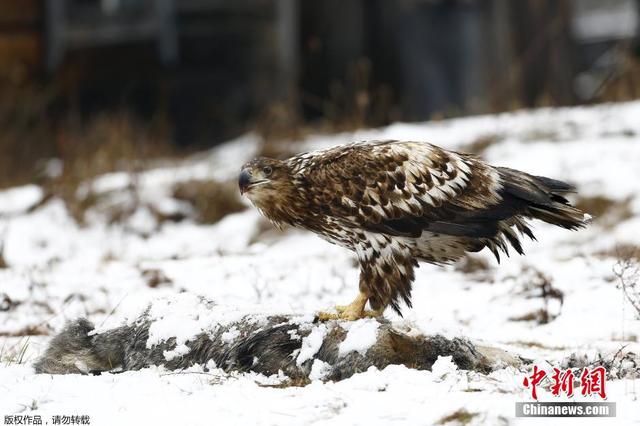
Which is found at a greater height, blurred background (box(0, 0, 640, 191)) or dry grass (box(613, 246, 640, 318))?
blurred background (box(0, 0, 640, 191))

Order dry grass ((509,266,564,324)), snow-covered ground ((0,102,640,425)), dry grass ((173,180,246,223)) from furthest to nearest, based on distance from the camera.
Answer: dry grass ((173,180,246,223)) → dry grass ((509,266,564,324)) → snow-covered ground ((0,102,640,425))

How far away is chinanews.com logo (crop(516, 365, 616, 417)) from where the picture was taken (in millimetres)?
4137

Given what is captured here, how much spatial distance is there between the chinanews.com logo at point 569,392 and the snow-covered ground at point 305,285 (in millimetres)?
58

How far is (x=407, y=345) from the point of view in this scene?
4.98 meters

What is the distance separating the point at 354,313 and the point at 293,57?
386 inches

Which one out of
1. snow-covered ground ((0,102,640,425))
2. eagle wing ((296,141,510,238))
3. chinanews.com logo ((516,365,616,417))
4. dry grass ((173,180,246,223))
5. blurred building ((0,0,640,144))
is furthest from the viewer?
blurred building ((0,0,640,144))

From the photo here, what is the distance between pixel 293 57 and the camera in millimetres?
14789

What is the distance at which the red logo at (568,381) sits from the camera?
4.42m

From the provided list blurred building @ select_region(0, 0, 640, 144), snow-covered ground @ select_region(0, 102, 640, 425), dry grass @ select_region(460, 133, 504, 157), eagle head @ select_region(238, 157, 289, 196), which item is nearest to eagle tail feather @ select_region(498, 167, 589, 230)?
snow-covered ground @ select_region(0, 102, 640, 425)

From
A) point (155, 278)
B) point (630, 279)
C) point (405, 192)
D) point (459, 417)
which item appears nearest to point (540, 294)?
point (630, 279)

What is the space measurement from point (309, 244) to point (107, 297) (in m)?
2.60

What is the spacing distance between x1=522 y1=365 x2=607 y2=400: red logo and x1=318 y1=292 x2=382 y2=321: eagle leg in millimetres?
1012

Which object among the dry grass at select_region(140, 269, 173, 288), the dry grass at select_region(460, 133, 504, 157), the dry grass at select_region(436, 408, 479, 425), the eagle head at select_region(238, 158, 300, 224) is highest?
the eagle head at select_region(238, 158, 300, 224)

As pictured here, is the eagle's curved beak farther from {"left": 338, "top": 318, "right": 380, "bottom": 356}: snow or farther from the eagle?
{"left": 338, "top": 318, "right": 380, "bottom": 356}: snow
